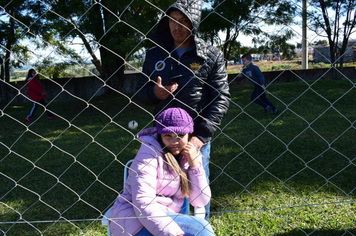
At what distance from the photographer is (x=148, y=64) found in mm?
1813

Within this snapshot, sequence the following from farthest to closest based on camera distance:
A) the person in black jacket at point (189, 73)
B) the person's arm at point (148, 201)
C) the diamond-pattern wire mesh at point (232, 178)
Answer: the diamond-pattern wire mesh at point (232, 178) < the person in black jacket at point (189, 73) < the person's arm at point (148, 201)

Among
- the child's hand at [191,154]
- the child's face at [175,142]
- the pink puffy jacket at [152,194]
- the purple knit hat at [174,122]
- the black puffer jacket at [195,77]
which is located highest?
the black puffer jacket at [195,77]

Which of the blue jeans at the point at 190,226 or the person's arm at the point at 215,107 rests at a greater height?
the person's arm at the point at 215,107

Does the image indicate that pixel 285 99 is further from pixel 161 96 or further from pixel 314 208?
pixel 161 96

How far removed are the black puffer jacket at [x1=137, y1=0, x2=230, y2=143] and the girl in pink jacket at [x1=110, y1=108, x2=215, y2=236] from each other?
0.55ft

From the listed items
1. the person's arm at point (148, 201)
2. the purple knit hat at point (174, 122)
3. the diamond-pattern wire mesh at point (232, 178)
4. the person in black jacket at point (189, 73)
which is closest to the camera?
the person's arm at point (148, 201)

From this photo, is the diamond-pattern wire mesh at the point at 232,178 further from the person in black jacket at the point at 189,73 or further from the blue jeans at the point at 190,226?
the blue jeans at the point at 190,226

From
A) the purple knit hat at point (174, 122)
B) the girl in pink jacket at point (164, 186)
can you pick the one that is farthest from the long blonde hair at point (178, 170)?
the purple knit hat at point (174, 122)

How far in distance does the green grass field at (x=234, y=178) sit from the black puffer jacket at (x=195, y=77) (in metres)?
0.18

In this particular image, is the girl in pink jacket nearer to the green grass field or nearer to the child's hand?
the child's hand

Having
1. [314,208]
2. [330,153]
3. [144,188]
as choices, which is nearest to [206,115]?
[144,188]

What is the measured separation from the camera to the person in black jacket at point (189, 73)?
1692 millimetres

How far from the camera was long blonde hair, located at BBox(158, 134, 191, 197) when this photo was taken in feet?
5.27

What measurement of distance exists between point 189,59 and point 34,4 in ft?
24.6
